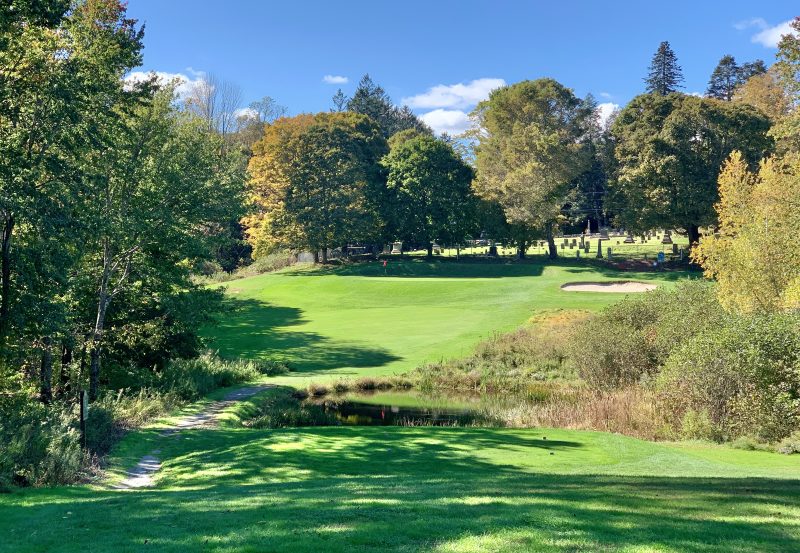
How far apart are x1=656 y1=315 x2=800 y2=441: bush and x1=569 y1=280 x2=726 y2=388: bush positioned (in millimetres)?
5425

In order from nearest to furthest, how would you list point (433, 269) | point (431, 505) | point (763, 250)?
point (431, 505)
point (763, 250)
point (433, 269)

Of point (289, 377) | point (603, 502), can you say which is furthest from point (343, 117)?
point (603, 502)

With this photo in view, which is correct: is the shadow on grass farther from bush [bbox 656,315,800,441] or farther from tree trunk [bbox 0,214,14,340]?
bush [bbox 656,315,800,441]

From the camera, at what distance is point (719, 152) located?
5256 cm

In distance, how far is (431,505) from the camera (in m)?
8.02

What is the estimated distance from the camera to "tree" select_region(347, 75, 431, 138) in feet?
352

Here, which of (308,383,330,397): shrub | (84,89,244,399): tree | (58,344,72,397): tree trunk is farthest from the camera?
(308,383,330,397): shrub

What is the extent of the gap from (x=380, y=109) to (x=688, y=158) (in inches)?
2594

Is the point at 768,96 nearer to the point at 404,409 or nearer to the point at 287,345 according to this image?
the point at 287,345

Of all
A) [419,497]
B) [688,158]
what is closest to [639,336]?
[419,497]

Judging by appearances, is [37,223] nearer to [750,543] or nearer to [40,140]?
[40,140]

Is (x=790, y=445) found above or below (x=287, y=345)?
above

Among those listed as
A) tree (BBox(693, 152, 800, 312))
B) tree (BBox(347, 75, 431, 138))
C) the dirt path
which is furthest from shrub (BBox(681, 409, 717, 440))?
tree (BBox(347, 75, 431, 138))

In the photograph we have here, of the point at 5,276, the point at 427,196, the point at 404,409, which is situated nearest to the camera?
the point at 5,276
